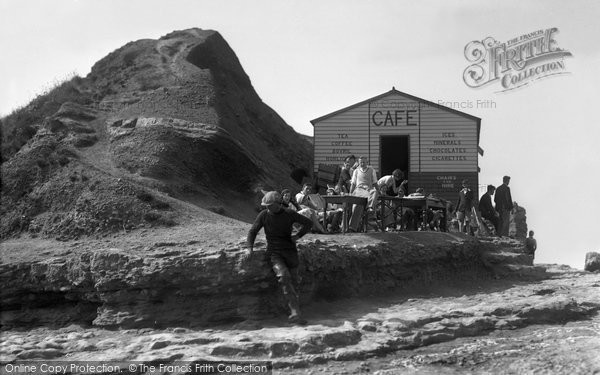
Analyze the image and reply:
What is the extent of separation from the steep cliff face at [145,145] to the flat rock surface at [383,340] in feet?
14.6

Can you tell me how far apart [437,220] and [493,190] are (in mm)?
2490

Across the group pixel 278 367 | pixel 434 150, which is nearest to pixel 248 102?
pixel 434 150

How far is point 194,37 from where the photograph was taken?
35125 millimetres

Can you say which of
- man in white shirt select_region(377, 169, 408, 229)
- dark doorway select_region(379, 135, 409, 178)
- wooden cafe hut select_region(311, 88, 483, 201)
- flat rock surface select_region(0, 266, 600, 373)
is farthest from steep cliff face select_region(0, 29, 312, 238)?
flat rock surface select_region(0, 266, 600, 373)

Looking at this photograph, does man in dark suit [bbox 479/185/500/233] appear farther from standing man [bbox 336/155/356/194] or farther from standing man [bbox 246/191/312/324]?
standing man [bbox 246/191/312/324]

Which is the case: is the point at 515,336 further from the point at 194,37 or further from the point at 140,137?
the point at 194,37

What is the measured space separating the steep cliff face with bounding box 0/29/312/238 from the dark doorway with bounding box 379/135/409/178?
337cm

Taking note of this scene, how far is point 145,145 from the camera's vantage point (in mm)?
21922

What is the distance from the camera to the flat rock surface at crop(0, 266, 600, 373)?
1049 centimetres

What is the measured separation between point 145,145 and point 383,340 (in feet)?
41.4

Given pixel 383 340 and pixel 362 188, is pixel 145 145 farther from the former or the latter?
pixel 383 340

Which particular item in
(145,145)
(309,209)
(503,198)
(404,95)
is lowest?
(309,209)

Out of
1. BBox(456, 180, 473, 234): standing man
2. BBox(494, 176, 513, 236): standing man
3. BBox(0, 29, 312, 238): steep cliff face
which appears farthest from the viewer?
BBox(494, 176, 513, 236): standing man

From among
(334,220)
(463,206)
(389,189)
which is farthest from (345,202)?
(463,206)
